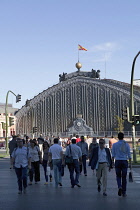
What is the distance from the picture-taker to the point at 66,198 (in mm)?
11742

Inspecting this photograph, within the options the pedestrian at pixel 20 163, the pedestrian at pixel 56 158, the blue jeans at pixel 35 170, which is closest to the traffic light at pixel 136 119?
the blue jeans at pixel 35 170

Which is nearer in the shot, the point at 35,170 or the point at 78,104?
the point at 35,170

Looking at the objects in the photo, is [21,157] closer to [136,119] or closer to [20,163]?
[20,163]

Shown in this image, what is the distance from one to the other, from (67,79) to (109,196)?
72.2 m

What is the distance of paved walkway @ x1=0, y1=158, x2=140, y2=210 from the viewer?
1034 centimetres

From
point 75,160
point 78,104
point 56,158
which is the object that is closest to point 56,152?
point 56,158

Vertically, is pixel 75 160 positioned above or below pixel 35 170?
above

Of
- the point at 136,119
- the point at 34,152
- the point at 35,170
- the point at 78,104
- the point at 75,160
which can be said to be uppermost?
the point at 78,104

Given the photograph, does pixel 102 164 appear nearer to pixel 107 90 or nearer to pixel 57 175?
pixel 57 175

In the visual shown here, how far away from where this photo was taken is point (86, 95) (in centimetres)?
7938

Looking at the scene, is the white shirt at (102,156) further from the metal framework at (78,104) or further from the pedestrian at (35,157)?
the metal framework at (78,104)

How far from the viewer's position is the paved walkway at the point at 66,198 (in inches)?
407

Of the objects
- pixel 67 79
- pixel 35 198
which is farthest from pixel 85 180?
pixel 67 79

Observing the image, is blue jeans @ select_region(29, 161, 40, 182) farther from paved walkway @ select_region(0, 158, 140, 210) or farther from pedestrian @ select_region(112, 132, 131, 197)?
pedestrian @ select_region(112, 132, 131, 197)
